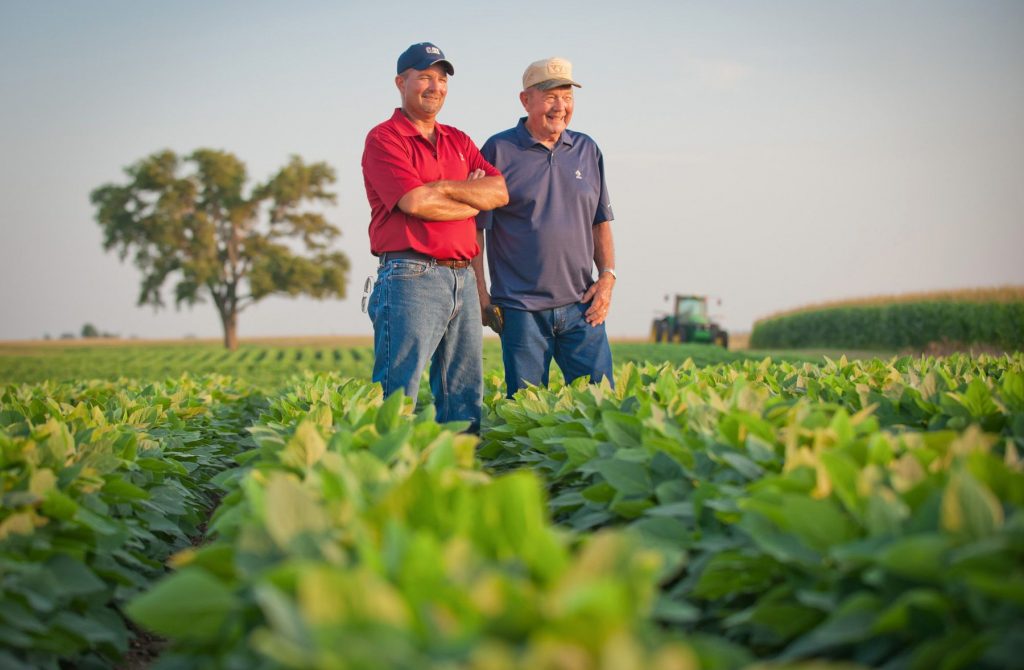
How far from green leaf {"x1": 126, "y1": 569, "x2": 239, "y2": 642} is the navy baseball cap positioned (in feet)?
11.7

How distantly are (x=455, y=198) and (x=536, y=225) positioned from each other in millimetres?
884

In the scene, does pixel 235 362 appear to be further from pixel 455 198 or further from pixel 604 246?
pixel 455 198

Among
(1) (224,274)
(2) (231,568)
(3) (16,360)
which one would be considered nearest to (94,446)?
(2) (231,568)

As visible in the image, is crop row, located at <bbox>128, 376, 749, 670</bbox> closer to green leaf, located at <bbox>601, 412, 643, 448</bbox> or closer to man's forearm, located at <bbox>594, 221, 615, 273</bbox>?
green leaf, located at <bbox>601, 412, 643, 448</bbox>

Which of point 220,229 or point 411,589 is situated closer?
point 411,589

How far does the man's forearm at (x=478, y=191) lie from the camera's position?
189 inches

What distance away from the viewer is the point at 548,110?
5.51 metres

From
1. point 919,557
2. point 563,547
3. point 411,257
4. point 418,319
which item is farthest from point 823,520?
point 411,257

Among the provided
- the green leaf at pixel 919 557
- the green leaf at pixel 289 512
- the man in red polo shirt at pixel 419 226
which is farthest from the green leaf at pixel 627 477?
the man in red polo shirt at pixel 419 226

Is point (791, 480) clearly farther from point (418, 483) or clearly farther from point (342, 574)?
point (342, 574)

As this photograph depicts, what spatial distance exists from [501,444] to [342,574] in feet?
10.8

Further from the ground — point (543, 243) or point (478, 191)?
→ point (478, 191)

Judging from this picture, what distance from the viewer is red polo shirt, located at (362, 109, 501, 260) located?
15.7 feet

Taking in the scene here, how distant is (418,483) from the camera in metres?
1.84
